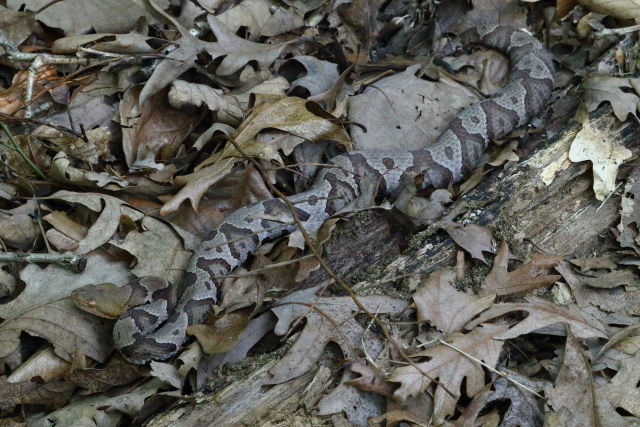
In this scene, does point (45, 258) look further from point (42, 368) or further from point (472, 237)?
Result: point (472, 237)

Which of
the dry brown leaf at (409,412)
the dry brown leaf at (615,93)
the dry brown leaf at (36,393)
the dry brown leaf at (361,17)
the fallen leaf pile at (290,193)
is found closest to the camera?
the dry brown leaf at (409,412)

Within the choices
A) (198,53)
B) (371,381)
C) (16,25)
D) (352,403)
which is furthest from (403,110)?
(16,25)

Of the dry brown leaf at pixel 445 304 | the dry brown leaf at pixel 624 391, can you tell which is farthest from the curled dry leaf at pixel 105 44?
the dry brown leaf at pixel 624 391

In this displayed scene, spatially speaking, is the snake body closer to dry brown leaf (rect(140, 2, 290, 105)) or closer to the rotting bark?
the rotting bark

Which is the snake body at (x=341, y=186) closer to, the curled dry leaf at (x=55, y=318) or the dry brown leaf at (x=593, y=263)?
the curled dry leaf at (x=55, y=318)

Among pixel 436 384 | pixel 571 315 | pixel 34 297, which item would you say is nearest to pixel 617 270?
pixel 571 315
